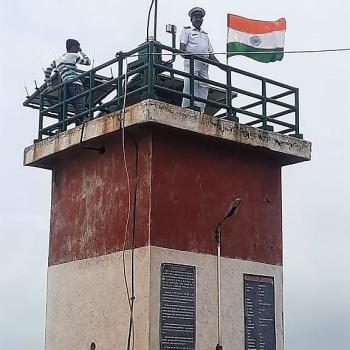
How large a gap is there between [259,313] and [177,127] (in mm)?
3306

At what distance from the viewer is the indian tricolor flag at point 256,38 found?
46.8 feet

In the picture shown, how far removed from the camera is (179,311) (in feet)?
41.8

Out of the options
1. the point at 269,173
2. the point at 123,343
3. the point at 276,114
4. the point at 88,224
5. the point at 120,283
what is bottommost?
the point at 123,343

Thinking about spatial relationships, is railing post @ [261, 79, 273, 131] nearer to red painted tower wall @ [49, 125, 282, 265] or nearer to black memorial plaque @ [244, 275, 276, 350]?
red painted tower wall @ [49, 125, 282, 265]

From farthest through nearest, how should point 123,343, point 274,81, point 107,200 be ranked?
point 274,81 < point 107,200 < point 123,343

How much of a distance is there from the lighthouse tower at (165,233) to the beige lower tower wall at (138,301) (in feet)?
0.06

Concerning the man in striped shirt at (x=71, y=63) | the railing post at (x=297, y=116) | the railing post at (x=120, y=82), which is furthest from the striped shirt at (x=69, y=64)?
the railing post at (x=297, y=116)

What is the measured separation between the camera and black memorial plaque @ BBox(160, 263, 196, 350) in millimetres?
12516

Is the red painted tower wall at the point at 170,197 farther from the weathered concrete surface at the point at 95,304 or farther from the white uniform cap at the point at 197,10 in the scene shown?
the white uniform cap at the point at 197,10

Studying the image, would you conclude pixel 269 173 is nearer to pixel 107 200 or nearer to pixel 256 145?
pixel 256 145

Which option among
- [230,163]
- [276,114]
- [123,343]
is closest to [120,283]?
[123,343]

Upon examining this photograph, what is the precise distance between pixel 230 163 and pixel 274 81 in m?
1.67

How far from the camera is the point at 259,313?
1384 cm

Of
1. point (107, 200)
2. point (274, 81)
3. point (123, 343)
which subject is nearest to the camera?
point (123, 343)
